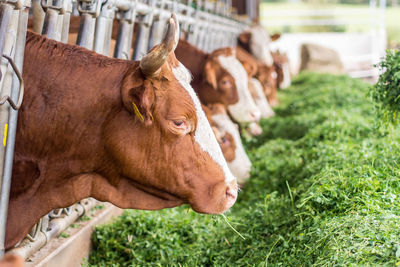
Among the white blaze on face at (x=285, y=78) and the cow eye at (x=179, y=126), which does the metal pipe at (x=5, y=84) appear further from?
the white blaze on face at (x=285, y=78)

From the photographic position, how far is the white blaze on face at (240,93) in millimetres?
5801

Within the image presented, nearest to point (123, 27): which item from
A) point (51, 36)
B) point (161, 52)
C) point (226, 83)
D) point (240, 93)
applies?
point (51, 36)

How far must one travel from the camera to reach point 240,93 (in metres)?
5.93

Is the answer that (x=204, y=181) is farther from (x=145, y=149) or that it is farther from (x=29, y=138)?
(x=29, y=138)

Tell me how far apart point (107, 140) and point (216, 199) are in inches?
22.8

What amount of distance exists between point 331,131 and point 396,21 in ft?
102

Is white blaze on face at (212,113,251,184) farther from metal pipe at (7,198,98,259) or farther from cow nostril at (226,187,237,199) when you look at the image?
cow nostril at (226,187,237,199)

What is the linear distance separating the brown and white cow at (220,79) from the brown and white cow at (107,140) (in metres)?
2.97

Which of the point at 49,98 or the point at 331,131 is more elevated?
the point at 49,98

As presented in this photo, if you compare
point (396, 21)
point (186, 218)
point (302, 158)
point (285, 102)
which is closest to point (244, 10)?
point (285, 102)

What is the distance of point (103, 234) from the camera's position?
375cm

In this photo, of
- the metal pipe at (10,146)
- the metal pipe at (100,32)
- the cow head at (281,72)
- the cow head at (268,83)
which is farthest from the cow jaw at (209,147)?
the cow head at (281,72)

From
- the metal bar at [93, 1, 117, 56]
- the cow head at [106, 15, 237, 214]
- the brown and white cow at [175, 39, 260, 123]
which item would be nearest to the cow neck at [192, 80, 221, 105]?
the brown and white cow at [175, 39, 260, 123]

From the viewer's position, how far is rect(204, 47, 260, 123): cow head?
18.5ft
